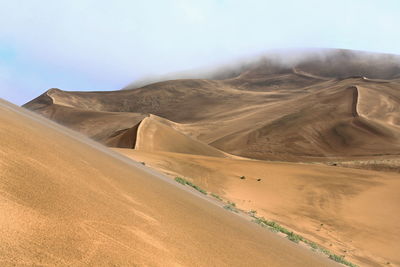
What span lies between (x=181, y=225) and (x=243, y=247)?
100 centimetres

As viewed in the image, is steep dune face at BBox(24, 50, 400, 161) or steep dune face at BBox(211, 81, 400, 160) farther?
steep dune face at BBox(24, 50, 400, 161)

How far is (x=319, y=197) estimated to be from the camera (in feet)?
63.1

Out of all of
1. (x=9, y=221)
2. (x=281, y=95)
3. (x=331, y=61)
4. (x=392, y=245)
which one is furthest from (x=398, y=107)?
(x=331, y=61)

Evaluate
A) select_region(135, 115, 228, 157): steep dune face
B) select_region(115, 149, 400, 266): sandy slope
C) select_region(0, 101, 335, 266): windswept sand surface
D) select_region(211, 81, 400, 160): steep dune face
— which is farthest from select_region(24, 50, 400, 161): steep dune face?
select_region(0, 101, 335, 266): windswept sand surface

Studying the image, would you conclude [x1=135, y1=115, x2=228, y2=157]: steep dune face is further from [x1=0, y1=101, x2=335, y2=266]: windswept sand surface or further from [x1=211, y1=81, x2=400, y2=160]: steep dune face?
[x1=0, y1=101, x2=335, y2=266]: windswept sand surface

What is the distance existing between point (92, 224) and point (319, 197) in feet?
55.4

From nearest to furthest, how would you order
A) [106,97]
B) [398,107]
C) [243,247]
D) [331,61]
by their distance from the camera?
[243,247] → [398,107] → [106,97] → [331,61]

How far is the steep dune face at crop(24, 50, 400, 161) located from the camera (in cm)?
4947

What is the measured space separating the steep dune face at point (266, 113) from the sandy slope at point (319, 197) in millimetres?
15219

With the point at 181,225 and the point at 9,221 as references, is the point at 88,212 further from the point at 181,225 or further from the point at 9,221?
the point at 181,225

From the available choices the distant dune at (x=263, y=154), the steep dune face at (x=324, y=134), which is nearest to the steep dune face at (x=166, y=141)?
the distant dune at (x=263, y=154)

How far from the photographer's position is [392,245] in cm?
1442

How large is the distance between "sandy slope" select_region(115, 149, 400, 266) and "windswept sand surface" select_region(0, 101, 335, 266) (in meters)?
8.40

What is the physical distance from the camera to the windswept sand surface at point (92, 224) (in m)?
3.22
